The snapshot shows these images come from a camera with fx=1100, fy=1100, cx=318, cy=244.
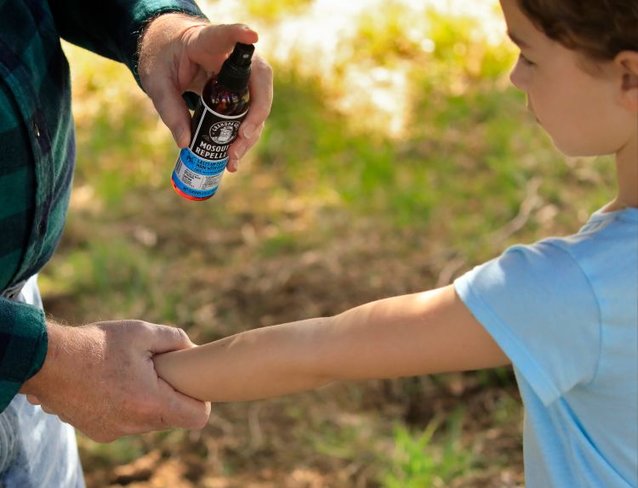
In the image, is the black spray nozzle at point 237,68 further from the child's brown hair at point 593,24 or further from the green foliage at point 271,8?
the green foliage at point 271,8

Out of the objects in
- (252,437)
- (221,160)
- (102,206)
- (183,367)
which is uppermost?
(221,160)

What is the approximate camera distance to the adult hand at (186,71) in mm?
1988

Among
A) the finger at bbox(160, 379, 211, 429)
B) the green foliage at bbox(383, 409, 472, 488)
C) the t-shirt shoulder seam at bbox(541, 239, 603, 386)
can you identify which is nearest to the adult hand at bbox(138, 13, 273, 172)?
the finger at bbox(160, 379, 211, 429)

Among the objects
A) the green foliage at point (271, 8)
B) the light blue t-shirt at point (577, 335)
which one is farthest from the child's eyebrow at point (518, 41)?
the green foliage at point (271, 8)

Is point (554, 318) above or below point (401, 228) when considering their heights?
above

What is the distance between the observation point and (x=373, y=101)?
16.2 feet

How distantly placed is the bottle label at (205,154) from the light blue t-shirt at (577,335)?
57 cm

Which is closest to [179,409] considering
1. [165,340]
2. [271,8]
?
[165,340]

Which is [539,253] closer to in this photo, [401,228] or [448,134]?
[401,228]

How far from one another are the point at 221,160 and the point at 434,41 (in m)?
3.40

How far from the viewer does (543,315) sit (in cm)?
153

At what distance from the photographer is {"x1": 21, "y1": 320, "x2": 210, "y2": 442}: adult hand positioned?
5.90ft

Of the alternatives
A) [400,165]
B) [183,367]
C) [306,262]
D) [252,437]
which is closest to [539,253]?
[183,367]

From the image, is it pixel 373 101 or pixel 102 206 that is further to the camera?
pixel 373 101
